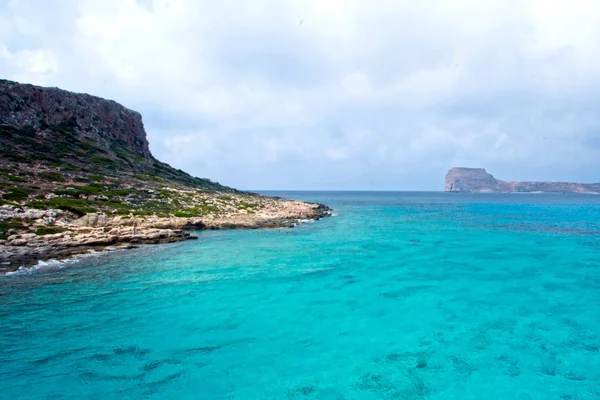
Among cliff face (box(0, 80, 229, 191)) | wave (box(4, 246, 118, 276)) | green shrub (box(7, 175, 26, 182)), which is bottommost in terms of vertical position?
wave (box(4, 246, 118, 276))

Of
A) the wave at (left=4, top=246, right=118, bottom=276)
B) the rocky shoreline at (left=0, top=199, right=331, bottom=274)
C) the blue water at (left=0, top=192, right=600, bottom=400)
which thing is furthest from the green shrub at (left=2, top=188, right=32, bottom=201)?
the blue water at (left=0, top=192, right=600, bottom=400)

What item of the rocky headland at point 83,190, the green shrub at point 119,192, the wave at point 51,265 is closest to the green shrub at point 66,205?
the rocky headland at point 83,190

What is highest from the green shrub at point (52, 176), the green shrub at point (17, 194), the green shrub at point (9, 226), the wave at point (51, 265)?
the green shrub at point (52, 176)

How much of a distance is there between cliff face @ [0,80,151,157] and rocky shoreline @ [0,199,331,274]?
47.9m

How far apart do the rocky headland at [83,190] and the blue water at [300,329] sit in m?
7.56

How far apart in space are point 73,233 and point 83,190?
19.6 m

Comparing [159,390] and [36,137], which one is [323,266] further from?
[36,137]

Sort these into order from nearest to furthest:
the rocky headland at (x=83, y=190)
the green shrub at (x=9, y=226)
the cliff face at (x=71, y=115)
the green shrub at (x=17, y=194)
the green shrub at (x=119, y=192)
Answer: the green shrub at (x=9, y=226)
the rocky headland at (x=83, y=190)
the green shrub at (x=17, y=194)
the green shrub at (x=119, y=192)
the cliff face at (x=71, y=115)

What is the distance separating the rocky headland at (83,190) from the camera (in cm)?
3234

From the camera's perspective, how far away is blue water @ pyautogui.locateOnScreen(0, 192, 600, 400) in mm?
11023

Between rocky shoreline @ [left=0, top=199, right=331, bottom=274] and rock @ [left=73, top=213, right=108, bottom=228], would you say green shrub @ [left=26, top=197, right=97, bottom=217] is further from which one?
rock @ [left=73, top=213, right=108, bottom=228]

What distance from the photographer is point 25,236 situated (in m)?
29.9

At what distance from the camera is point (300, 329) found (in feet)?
51.0

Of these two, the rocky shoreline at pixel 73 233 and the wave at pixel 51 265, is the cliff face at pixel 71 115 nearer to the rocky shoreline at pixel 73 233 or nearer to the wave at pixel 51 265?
the rocky shoreline at pixel 73 233
